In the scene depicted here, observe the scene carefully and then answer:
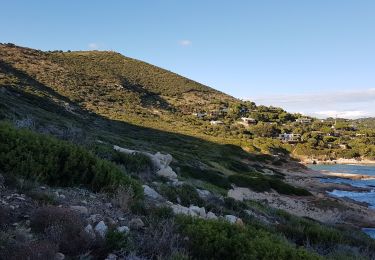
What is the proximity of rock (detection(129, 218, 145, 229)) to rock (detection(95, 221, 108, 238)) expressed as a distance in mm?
636

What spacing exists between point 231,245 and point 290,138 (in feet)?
403

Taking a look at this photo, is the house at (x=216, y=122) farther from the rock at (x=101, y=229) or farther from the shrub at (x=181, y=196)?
the rock at (x=101, y=229)

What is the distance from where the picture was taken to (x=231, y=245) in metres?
6.27

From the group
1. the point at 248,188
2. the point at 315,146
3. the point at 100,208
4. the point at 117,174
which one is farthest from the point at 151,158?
the point at 315,146

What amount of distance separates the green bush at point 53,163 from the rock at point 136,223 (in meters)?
1.86

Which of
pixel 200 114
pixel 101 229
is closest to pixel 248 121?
pixel 200 114

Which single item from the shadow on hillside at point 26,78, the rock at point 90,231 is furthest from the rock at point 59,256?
the shadow on hillside at point 26,78

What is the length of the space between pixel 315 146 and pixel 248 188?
295 feet

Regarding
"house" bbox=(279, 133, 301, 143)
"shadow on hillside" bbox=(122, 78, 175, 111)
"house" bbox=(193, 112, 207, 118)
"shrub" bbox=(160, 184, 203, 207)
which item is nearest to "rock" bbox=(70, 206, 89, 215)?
"shrub" bbox=(160, 184, 203, 207)

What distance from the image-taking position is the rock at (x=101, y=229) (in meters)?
5.89

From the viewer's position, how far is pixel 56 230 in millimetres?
5434

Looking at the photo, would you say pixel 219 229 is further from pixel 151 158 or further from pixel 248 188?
pixel 248 188

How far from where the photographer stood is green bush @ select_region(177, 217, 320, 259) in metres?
6.04

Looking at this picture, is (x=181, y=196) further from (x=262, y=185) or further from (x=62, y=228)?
(x=262, y=185)
